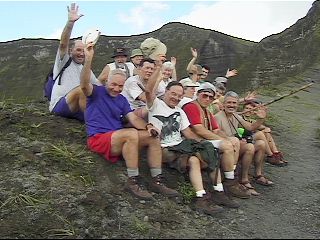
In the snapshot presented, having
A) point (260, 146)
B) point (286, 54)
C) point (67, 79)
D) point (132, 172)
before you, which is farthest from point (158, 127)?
point (286, 54)

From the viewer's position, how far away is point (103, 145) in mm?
6219

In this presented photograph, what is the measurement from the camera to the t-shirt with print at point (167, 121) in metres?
6.46

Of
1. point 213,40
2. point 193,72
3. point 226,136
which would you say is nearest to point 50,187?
point 226,136

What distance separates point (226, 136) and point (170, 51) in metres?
37.6

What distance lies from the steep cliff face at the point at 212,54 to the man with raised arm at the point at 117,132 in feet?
41.1

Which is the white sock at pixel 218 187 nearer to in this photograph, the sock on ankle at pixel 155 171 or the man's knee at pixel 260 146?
the sock on ankle at pixel 155 171

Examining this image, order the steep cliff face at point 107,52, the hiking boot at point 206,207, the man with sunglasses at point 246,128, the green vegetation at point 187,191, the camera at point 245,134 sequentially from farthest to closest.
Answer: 1. the steep cliff face at point 107,52
2. the camera at point 245,134
3. the man with sunglasses at point 246,128
4. the green vegetation at point 187,191
5. the hiking boot at point 206,207

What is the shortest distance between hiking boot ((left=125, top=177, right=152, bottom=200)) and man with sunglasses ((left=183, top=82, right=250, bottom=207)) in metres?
0.95

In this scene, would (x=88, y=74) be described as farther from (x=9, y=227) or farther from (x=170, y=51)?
(x=170, y=51)

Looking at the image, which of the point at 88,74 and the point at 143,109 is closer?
the point at 88,74

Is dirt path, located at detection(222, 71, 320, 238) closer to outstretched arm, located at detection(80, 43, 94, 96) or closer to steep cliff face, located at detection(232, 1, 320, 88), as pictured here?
outstretched arm, located at detection(80, 43, 94, 96)

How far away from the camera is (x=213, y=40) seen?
42.1 meters

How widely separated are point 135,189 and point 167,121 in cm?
114

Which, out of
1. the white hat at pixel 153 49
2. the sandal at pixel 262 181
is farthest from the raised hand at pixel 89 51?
the sandal at pixel 262 181
